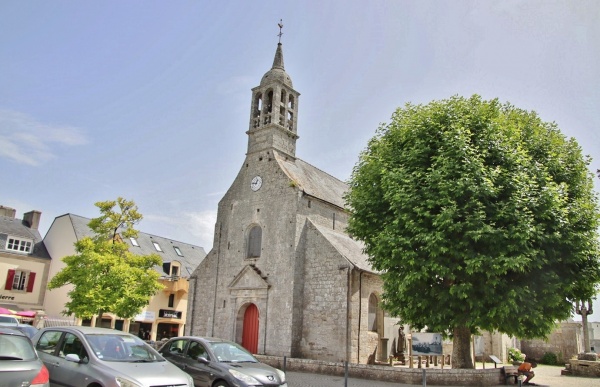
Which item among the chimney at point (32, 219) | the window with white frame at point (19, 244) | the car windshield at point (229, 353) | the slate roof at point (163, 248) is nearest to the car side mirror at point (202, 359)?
the car windshield at point (229, 353)

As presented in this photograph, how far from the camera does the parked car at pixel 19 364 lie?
22.4 ft

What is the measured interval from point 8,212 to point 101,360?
3282cm

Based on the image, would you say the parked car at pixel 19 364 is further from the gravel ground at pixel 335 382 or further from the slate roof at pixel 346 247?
the slate roof at pixel 346 247

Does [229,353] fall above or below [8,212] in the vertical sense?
below

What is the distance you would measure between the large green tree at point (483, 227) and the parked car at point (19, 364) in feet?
35.9

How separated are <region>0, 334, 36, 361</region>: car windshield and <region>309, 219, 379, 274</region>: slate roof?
49.0 ft

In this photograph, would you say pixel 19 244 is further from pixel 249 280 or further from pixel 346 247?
pixel 346 247

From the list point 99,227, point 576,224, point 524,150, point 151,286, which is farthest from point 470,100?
point 99,227

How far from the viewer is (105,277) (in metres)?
22.7

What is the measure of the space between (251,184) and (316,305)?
25.9ft

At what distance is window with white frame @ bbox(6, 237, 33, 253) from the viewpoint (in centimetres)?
3272

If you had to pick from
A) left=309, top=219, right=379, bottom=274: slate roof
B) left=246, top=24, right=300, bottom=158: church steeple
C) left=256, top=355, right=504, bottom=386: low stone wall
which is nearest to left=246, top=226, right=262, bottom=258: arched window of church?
left=309, top=219, right=379, bottom=274: slate roof

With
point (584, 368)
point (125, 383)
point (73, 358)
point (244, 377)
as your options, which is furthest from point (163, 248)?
point (125, 383)

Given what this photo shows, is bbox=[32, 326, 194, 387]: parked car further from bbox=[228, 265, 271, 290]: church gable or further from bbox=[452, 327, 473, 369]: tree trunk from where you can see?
bbox=[228, 265, 271, 290]: church gable
